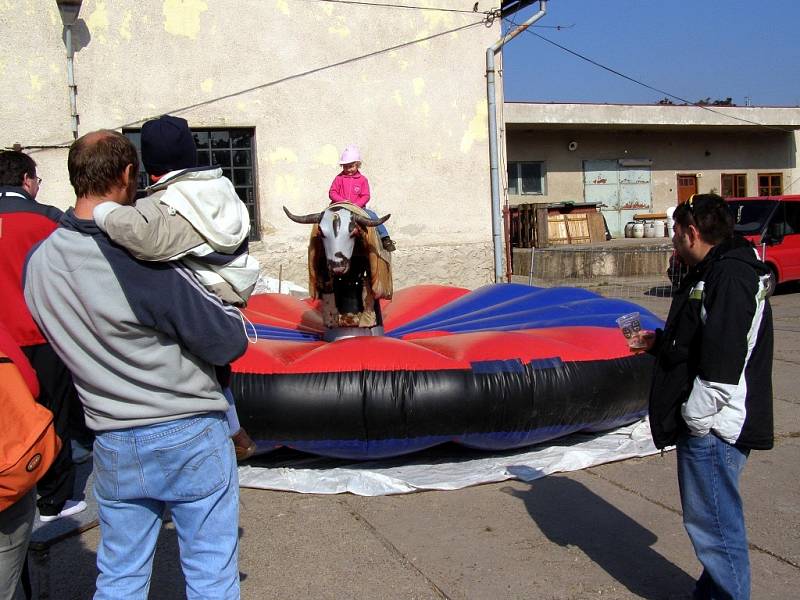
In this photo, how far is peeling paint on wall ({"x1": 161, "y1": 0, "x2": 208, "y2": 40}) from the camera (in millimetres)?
10422

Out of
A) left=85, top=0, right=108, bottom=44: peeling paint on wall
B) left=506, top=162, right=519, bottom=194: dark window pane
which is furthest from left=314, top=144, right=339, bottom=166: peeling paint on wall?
left=506, top=162, right=519, bottom=194: dark window pane

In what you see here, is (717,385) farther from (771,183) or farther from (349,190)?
(771,183)

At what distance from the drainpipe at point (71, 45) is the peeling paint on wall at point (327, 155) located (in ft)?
10.5

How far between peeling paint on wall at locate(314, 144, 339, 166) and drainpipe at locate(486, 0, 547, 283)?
243 centimetres

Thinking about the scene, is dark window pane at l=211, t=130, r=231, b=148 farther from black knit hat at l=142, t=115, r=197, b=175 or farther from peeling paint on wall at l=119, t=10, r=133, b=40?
black knit hat at l=142, t=115, r=197, b=175

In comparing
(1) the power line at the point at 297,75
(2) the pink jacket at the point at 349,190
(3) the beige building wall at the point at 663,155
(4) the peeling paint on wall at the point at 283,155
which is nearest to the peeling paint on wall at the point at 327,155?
(4) the peeling paint on wall at the point at 283,155

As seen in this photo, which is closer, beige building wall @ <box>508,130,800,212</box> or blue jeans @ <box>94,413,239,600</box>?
blue jeans @ <box>94,413,239,600</box>

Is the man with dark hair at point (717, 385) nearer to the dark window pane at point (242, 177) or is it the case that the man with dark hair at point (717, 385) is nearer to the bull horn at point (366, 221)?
the bull horn at point (366, 221)

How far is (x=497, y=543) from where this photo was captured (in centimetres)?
383

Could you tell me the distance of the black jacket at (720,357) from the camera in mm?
2729

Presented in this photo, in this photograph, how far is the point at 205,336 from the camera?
7.25 ft

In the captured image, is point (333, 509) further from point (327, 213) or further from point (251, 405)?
point (327, 213)

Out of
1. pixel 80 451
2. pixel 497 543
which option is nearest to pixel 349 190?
pixel 80 451

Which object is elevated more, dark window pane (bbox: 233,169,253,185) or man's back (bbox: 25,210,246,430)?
dark window pane (bbox: 233,169,253,185)
